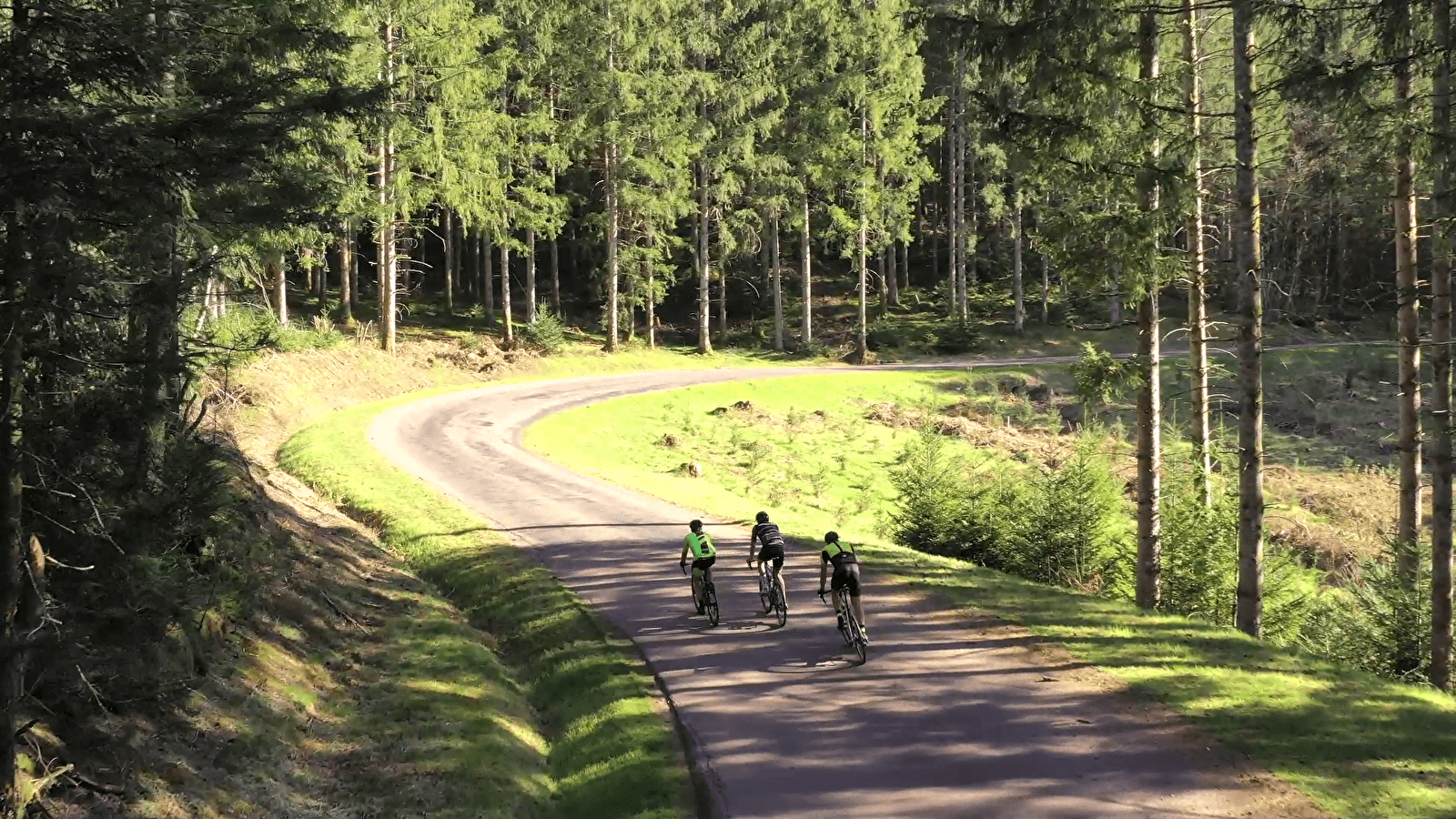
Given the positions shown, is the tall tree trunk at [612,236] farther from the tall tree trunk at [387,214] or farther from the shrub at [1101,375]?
the shrub at [1101,375]

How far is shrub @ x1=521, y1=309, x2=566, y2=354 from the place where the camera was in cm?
4334

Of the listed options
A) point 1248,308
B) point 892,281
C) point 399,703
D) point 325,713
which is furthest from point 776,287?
point 325,713

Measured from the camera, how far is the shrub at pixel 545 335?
43344mm

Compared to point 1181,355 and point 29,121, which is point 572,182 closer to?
point 1181,355

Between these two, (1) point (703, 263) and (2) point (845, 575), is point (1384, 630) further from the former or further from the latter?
(1) point (703, 263)

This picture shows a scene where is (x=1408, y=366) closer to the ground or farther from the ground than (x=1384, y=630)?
farther from the ground

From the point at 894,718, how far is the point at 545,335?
35.0 m

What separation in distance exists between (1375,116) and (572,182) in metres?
50.5

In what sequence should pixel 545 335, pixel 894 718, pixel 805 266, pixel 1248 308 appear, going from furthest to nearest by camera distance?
pixel 805 266, pixel 545 335, pixel 1248 308, pixel 894 718

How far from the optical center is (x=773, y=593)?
1416cm

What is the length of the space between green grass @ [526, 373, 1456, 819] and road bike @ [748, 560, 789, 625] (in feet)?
8.62

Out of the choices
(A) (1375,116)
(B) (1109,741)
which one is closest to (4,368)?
(B) (1109,741)

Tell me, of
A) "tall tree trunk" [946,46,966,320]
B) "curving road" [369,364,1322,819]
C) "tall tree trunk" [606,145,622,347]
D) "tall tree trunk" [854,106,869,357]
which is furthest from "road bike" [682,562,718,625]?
"tall tree trunk" [946,46,966,320]

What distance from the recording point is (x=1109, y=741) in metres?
9.85
